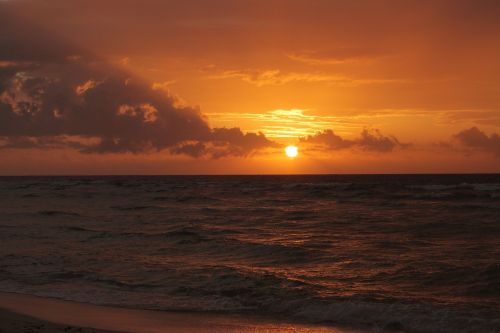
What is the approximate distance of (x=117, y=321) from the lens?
36.4 feet

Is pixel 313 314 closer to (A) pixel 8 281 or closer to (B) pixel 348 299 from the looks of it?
A: (B) pixel 348 299

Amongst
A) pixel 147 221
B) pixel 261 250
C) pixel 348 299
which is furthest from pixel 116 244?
pixel 348 299

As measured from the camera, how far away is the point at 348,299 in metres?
12.9

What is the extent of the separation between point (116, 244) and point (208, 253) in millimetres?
4824

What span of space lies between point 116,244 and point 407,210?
69.9ft

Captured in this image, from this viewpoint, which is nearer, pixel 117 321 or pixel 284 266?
pixel 117 321

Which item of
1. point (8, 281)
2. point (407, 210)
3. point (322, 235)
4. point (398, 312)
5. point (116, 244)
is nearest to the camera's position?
point (398, 312)

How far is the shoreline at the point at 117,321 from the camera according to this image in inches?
406

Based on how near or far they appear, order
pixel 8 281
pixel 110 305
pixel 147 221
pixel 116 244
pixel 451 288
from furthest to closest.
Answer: pixel 147 221 → pixel 116 244 → pixel 8 281 → pixel 451 288 → pixel 110 305

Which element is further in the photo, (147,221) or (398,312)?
(147,221)

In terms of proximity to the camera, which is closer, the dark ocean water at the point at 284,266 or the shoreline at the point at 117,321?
the shoreline at the point at 117,321

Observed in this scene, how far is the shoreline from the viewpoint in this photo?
33.9 feet

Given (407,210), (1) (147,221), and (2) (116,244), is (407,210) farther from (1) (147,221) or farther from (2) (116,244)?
(2) (116,244)

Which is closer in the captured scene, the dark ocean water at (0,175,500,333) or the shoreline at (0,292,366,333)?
the shoreline at (0,292,366,333)
